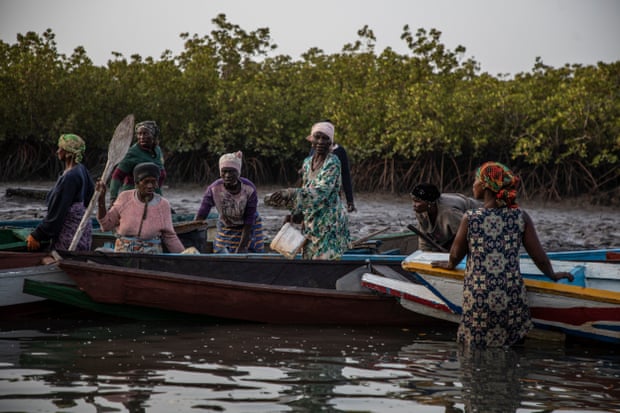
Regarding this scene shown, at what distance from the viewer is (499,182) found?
4871mm

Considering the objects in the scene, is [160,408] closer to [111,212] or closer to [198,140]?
[111,212]

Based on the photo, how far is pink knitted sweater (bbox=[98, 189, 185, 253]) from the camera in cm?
635

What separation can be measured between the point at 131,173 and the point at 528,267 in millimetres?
3469

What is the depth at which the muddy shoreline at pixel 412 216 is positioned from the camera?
14344 millimetres

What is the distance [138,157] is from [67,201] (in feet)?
3.05

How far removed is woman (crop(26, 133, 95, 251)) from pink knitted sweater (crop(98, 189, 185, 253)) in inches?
12.5

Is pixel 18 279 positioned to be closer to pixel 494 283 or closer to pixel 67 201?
pixel 67 201

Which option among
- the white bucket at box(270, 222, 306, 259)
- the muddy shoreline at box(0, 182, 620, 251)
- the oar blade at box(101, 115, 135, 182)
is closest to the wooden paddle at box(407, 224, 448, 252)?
the white bucket at box(270, 222, 306, 259)

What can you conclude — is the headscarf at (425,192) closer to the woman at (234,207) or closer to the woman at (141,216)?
the woman at (234,207)

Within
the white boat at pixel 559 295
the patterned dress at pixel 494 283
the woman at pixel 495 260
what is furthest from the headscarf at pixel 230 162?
the patterned dress at pixel 494 283

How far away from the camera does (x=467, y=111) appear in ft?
62.8

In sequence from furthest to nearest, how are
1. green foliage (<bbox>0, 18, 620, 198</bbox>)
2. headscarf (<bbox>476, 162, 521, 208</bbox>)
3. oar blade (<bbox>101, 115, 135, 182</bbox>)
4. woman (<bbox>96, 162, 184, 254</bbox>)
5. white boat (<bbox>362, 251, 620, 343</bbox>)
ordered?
1. green foliage (<bbox>0, 18, 620, 198</bbox>)
2. oar blade (<bbox>101, 115, 135, 182</bbox>)
3. woman (<bbox>96, 162, 184, 254</bbox>)
4. white boat (<bbox>362, 251, 620, 343</bbox>)
5. headscarf (<bbox>476, 162, 521, 208</bbox>)

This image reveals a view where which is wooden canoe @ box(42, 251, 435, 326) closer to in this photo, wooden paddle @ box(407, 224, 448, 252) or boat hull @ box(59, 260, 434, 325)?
boat hull @ box(59, 260, 434, 325)

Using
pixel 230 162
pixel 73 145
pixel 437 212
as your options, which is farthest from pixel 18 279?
pixel 437 212
